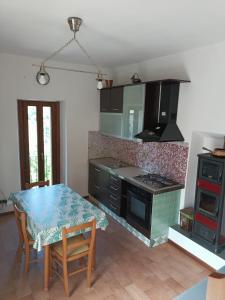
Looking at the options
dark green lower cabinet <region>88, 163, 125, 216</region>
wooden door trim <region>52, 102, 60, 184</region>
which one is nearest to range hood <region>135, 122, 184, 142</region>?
dark green lower cabinet <region>88, 163, 125, 216</region>

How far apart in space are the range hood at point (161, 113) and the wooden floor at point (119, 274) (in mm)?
1636

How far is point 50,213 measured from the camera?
257 centimetres

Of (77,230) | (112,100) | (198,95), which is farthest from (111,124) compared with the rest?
(77,230)

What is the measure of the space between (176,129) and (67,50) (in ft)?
6.53

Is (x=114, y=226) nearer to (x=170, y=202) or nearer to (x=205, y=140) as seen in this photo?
(x=170, y=202)

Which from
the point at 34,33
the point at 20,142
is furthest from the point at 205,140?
the point at 20,142

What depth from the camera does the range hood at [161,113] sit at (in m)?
3.29

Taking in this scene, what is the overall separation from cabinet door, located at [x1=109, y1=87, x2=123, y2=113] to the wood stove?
68.6 inches

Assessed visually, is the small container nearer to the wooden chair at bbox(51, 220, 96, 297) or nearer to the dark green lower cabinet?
→ the dark green lower cabinet

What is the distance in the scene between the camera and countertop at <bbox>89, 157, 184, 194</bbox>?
10.7 ft

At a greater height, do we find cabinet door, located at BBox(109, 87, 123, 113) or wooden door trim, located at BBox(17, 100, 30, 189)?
cabinet door, located at BBox(109, 87, 123, 113)

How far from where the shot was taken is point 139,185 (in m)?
3.37

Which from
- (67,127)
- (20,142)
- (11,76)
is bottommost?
(20,142)

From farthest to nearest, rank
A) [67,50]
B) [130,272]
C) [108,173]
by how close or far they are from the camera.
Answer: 1. [108,173]
2. [67,50]
3. [130,272]
